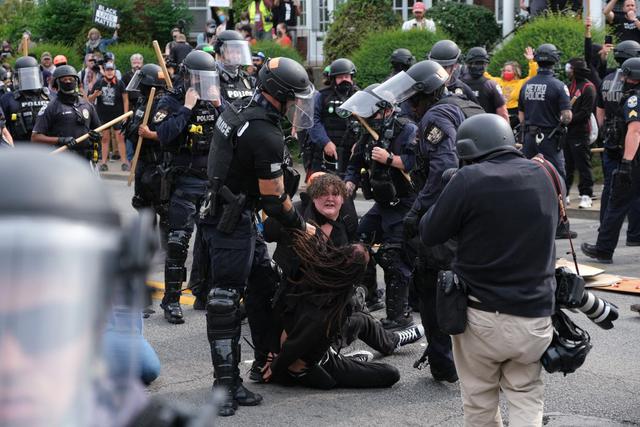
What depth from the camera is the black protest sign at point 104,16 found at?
21266mm

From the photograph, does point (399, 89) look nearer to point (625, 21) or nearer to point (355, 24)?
point (625, 21)

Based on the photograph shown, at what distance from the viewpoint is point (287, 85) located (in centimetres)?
561

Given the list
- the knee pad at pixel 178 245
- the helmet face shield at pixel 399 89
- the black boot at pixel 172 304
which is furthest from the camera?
the knee pad at pixel 178 245

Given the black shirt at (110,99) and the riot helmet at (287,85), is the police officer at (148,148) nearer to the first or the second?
the riot helmet at (287,85)

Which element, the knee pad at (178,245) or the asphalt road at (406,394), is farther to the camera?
the knee pad at (178,245)

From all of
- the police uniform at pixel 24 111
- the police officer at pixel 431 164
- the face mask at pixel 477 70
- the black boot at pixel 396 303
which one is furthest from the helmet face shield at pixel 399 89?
the police uniform at pixel 24 111

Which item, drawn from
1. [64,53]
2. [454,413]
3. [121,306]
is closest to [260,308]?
[454,413]

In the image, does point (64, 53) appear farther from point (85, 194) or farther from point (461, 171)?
point (85, 194)

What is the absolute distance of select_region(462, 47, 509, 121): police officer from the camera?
11.6 meters

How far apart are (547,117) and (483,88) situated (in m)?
0.78

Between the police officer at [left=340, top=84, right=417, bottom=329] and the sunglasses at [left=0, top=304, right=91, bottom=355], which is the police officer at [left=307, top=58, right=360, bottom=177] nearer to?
the police officer at [left=340, top=84, right=417, bottom=329]

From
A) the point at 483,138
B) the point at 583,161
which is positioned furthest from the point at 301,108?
the point at 583,161

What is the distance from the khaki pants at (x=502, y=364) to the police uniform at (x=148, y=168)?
4713mm

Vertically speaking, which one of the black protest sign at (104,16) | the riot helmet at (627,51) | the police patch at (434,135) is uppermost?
the black protest sign at (104,16)
